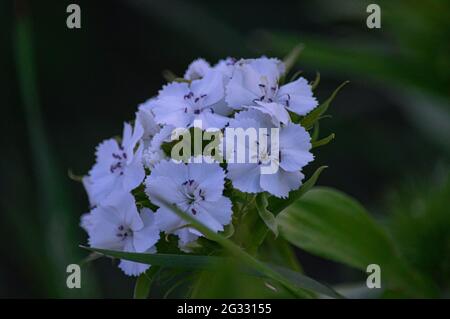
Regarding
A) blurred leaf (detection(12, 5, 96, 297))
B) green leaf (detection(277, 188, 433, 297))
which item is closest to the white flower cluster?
green leaf (detection(277, 188, 433, 297))

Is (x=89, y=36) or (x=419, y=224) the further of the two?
(x=89, y=36)

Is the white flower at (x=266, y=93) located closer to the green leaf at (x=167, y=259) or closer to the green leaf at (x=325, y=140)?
the green leaf at (x=325, y=140)

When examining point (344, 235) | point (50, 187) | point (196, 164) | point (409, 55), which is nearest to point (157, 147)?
point (196, 164)

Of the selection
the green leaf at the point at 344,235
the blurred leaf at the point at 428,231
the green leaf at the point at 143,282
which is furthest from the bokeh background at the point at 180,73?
the green leaf at the point at 143,282

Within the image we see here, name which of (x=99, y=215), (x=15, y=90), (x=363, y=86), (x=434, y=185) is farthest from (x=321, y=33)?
(x=99, y=215)

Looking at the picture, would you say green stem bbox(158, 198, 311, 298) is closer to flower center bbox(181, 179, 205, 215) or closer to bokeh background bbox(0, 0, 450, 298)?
flower center bbox(181, 179, 205, 215)

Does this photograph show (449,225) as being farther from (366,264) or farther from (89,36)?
(89,36)
